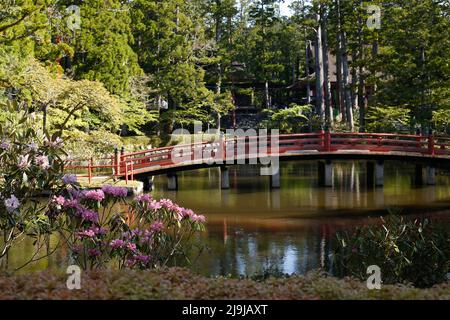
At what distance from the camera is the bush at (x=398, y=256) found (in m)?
10.2

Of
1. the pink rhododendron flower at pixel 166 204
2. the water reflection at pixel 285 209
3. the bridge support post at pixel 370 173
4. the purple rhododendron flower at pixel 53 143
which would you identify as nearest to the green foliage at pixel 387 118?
the water reflection at pixel 285 209

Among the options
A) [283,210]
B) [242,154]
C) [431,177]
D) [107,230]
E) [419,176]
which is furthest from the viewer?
[419,176]

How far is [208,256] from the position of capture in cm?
1363

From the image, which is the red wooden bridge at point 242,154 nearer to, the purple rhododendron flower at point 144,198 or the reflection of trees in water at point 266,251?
the reflection of trees in water at point 266,251

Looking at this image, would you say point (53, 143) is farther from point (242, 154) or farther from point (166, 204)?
point (242, 154)

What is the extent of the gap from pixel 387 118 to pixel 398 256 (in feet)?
74.1

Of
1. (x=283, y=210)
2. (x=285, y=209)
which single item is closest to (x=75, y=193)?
(x=283, y=210)

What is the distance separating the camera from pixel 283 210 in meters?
20.2

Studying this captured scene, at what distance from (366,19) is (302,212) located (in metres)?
19.1

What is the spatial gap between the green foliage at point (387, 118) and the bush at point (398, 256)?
68.9 feet

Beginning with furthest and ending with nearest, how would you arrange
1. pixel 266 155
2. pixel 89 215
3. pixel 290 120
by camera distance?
pixel 290 120 → pixel 266 155 → pixel 89 215

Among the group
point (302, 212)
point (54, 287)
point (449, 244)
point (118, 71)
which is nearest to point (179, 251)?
point (449, 244)

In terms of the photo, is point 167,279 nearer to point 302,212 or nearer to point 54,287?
point 54,287

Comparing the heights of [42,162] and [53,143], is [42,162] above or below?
below
